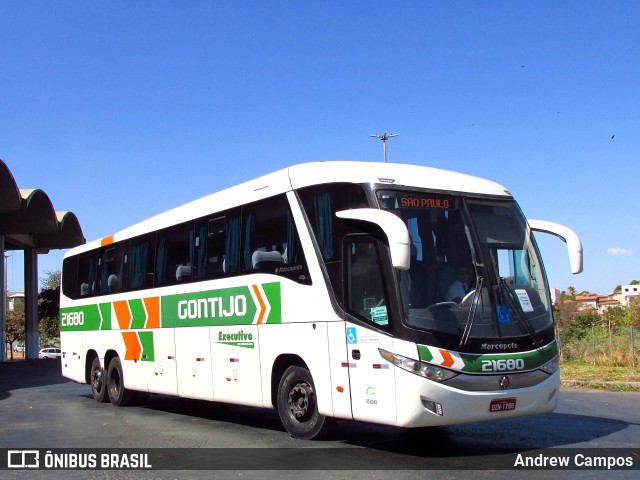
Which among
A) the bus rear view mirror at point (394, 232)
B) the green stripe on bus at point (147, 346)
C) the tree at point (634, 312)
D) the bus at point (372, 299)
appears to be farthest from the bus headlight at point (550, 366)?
the tree at point (634, 312)

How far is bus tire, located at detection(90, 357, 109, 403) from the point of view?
16625 millimetres

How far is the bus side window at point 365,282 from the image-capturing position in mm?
8695

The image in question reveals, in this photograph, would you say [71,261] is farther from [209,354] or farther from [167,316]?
[209,354]

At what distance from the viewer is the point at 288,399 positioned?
1023 cm

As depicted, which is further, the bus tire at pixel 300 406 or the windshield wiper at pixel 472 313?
the bus tire at pixel 300 406

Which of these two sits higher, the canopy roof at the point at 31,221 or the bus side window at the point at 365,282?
the canopy roof at the point at 31,221

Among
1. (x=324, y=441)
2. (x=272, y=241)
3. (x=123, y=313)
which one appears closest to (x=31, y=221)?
(x=123, y=313)

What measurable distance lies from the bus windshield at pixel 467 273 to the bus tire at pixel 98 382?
9.96 meters

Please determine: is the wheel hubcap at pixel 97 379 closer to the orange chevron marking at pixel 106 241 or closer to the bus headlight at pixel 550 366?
the orange chevron marking at pixel 106 241

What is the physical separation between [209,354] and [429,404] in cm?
510

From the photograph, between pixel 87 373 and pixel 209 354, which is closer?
pixel 209 354

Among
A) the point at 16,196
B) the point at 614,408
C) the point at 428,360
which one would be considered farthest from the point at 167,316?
the point at 16,196

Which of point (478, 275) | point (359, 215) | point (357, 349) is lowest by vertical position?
point (357, 349)

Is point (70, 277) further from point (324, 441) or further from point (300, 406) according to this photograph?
point (324, 441)
